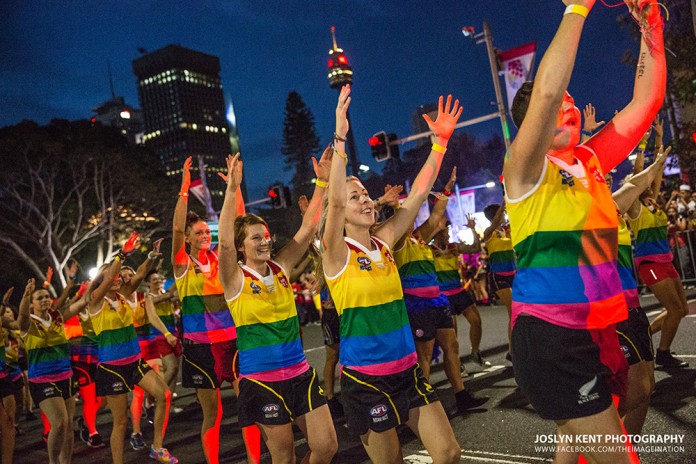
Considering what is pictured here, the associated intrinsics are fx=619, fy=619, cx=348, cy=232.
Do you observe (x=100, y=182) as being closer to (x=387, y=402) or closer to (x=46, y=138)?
(x=46, y=138)

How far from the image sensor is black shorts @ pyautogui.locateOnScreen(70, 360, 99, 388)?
893 centimetres

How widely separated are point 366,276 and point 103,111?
7712 centimetres

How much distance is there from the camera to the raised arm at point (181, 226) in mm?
5832

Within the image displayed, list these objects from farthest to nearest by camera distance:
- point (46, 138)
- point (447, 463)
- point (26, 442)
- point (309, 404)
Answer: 1. point (46, 138)
2. point (26, 442)
3. point (309, 404)
4. point (447, 463)

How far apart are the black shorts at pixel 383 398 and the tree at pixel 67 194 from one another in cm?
2654

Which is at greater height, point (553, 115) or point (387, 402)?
point (553, 115)

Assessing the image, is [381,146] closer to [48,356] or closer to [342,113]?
A: [48,356]

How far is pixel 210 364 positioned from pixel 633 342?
12.6 feet

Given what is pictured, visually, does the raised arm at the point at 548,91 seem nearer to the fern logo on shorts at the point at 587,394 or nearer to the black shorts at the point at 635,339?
the fern logo on shorts at the point at 587,394

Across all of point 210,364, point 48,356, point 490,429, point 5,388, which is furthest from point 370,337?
point 5,388

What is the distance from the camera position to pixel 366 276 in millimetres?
3838

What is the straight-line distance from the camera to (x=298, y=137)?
79938 mm

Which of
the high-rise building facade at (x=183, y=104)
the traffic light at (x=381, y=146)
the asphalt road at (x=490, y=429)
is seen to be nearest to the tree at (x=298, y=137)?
the high-rise building facade at (x=183, y=104)

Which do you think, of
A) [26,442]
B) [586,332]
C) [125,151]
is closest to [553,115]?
[586,332]
